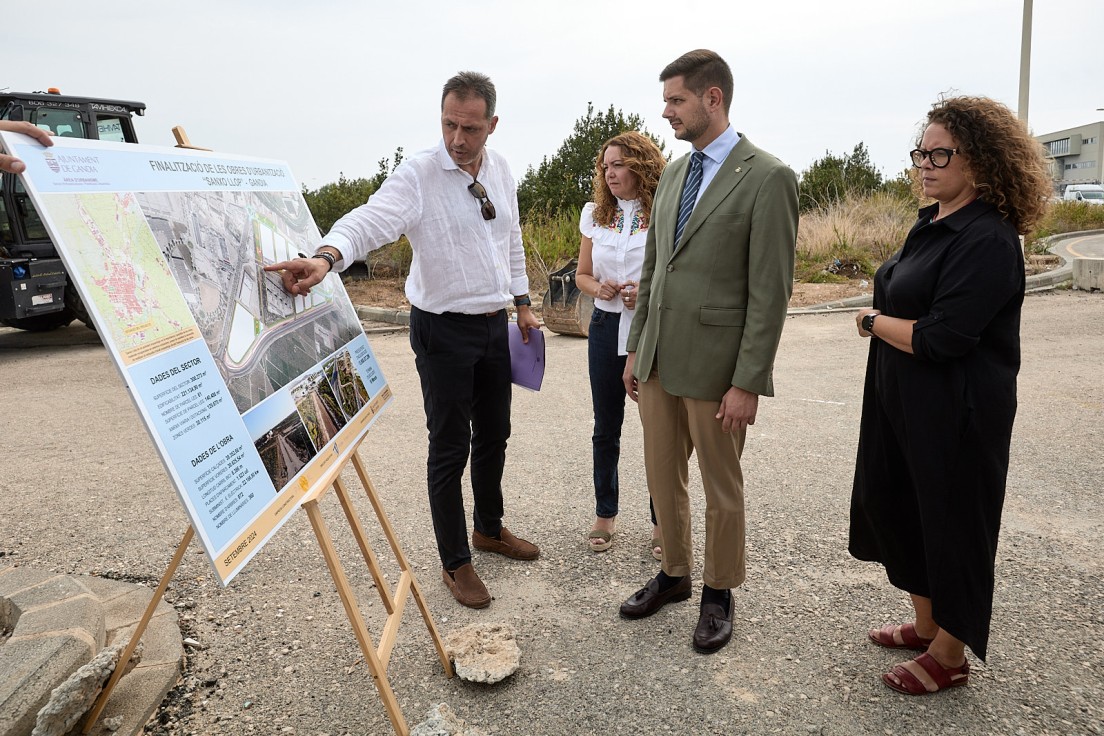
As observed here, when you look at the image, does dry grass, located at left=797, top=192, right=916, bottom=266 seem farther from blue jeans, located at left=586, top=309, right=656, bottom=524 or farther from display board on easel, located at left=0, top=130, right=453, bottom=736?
display board on easel, located at left=0, top=130, right=453, bottom=736

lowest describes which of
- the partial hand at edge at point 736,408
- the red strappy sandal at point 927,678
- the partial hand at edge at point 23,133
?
the red strappy sandal at point 927,678

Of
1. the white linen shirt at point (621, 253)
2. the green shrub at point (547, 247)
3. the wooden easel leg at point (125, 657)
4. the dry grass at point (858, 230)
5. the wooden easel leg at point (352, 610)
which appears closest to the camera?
the wooden easel leg at point (352, 610)

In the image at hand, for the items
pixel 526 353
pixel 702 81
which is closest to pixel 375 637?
pixel 526 353

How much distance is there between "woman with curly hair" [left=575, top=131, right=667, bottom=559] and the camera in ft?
12.1

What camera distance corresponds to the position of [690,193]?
2957 mm

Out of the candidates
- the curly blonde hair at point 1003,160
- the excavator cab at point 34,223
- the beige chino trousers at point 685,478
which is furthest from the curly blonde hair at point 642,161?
the excavator cab at point 34,223

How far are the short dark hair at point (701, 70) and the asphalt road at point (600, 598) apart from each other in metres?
2.06

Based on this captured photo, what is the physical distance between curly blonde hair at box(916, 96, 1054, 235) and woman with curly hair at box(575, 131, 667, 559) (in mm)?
1487

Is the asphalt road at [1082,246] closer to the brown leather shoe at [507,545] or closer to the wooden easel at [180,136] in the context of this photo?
the brown leather shoe at [507,545]

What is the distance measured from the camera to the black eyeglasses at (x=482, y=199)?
3.25 m

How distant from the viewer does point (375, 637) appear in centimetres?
309

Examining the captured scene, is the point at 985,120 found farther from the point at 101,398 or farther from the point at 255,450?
the point at 101,398

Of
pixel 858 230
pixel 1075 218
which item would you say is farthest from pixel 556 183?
pixel 1075 218

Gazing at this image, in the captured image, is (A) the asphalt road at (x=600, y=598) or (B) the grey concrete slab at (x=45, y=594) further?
(B) the grey concrete slab at (x=45, y=594)
